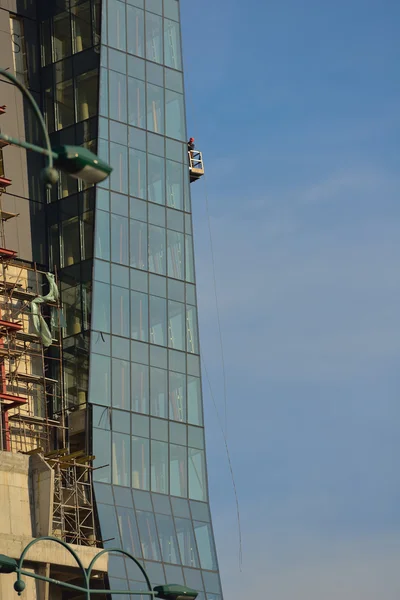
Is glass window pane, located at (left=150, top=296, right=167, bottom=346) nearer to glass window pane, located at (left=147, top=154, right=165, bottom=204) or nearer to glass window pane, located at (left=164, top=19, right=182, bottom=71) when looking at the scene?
glass window pane, located at (left=147, top=154, right=165, bottom=204)

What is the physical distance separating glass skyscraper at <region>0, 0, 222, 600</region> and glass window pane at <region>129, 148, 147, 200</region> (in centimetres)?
8

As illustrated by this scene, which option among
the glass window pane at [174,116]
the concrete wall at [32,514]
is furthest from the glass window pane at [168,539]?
the glass window pane at [174,116]

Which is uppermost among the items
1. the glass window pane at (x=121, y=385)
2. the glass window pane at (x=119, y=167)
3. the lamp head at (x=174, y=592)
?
the glass window pane at (x=119, y=167)

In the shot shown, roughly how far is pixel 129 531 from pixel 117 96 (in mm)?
24732

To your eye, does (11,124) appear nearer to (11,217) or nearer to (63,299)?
(11,217)

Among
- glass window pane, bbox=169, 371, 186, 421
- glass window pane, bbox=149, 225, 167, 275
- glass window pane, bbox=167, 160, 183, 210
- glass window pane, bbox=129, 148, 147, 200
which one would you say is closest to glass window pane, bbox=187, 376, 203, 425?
glass window pane, bbox=169, 371, 186, 421

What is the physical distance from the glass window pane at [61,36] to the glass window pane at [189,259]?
12862 millimetres

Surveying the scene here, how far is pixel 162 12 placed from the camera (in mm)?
85000

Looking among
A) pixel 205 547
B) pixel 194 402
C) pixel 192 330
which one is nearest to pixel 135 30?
pixel 192 330

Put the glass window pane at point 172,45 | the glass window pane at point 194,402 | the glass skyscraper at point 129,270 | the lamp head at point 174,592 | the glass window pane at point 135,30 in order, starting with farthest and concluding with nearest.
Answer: the glass window pane at point 172,45, the glass window pane at point 135,30, the glass window pane at point 194,402, the glass skyscraper at point 129,270, the lamp head at point 174,592

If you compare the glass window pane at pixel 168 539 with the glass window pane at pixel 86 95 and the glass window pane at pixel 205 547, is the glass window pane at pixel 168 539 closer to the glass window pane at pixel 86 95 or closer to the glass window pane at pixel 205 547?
the glass window pane at pixel 205 547

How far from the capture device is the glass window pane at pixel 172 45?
84.5 m

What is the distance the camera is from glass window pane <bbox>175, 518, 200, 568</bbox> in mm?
74000

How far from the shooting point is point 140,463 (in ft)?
246
